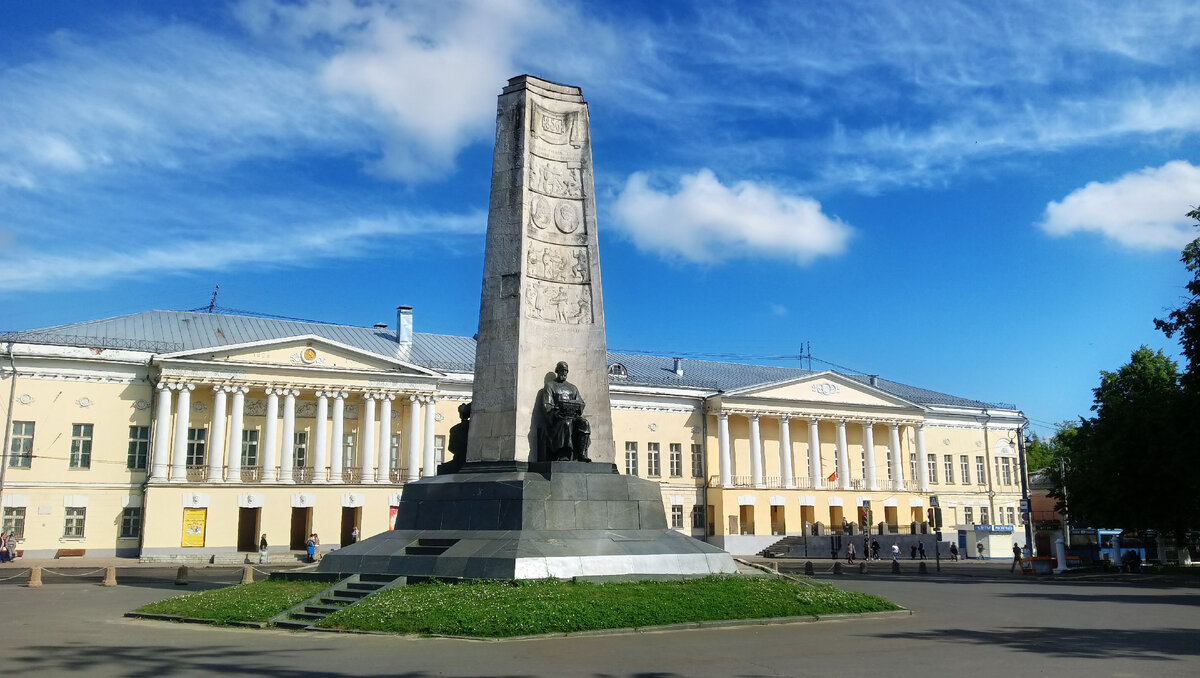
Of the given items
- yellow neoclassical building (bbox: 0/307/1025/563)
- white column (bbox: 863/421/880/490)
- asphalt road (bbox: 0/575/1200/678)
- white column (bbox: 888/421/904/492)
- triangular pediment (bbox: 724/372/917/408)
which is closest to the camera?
asphalt road (bbox: 0/575/1200/678)

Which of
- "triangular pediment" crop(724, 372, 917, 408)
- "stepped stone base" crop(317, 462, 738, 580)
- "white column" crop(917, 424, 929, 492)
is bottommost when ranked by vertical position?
"stepped stone base" crop(317, 462, 738, 580)

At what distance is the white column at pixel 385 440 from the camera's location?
165ft

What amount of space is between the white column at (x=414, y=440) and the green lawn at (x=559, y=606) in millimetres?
36831

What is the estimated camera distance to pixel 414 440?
5069cm

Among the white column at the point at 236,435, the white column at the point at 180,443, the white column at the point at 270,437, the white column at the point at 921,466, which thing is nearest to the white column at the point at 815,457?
the white column at the point at 921,466

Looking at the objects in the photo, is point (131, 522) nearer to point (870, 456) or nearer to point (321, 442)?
point (321, 442)

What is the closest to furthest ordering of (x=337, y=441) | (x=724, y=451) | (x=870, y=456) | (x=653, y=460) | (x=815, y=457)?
1. (x=337, y=441)
2. (x=653, y=460)
3. (x=724, y=451)
4. (x=815, y=457)
5. (x=870, y=456)

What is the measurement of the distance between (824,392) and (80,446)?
41389mm

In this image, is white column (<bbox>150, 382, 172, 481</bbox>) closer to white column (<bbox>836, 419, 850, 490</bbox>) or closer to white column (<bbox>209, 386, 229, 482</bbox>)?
white column (<bbox>209, 386, 229, 482</bbox>)

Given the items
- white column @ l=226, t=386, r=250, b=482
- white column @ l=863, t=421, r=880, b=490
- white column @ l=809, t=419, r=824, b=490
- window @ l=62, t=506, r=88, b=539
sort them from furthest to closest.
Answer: white column @ l=863, t=421, r=880, b=490, white column @ l=809, t=419, r=824, b=490, white column @ l=226, t=386, r=250, b=482, window @ l=62, t=506, r=88, b=539

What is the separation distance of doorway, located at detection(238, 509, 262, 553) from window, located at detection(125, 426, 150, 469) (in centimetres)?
518

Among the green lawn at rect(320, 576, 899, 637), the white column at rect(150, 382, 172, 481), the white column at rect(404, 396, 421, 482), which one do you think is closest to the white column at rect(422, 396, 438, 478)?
the white column at rect(404, 396, 421, 482)

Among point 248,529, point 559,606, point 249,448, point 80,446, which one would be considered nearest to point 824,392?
point 249,448

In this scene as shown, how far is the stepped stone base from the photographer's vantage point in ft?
48.5
